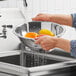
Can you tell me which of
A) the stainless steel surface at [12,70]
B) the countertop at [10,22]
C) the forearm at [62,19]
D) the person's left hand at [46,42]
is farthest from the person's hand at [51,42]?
the countertop at [10,22]

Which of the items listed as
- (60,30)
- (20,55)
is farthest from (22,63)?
(60,30)

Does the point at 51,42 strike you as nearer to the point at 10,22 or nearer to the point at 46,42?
the point at 46,42

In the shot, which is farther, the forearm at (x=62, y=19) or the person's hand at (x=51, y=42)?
the forearm at (x=62, y=19)

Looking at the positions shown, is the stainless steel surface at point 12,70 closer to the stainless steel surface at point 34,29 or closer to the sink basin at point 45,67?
the sink basin at point 45,67

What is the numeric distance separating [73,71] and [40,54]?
33 centimetres

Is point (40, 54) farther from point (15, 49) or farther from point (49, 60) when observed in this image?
point (15, 49)

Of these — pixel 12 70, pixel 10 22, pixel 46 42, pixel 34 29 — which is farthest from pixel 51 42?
pixel 10 22

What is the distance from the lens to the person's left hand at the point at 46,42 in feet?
4.25

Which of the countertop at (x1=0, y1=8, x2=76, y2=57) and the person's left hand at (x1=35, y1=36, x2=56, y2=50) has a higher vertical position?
the person's left hand at (x1=35, y1=36, x2=56, y2=50)

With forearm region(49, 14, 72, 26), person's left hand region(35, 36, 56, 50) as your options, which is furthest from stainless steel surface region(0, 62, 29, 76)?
forearm region(49, 14, 72, 26)

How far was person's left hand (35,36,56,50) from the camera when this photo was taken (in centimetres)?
130

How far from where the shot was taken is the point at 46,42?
51.3 inches

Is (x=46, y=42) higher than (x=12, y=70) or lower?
higher

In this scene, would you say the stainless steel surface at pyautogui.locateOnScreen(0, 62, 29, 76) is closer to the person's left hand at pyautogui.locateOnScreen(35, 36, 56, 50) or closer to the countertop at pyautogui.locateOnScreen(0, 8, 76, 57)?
the person's left hand at pyautogui.locateOnScreen(35, 36, 56, 50)
